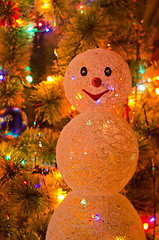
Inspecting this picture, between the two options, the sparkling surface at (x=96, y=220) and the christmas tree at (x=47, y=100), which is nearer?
the sparkling surface at (x=96, y=220)

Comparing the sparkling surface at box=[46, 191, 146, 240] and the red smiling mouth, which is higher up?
the red smiling mouth

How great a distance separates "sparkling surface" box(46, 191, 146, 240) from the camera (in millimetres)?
463

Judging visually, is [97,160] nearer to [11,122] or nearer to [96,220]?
[96,220]

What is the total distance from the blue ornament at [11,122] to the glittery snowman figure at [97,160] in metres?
0.14

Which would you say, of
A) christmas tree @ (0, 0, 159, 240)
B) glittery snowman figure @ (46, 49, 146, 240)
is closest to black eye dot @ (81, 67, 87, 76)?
glittery snowman figure @ (46, 49, 146, 240)

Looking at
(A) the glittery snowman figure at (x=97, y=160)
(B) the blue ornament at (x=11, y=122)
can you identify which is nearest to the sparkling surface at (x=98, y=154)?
(A) the glittery snowman figure at (x=97, y=160)

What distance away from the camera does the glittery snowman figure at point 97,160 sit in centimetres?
47

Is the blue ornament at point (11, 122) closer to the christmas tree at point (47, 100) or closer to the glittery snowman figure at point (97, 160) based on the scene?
the christmas tree at point (47, 100)

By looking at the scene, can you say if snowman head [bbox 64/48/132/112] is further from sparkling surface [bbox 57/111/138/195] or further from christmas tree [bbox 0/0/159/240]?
christmas tree [bbox 0/0/159/240]

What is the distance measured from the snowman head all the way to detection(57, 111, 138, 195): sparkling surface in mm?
36

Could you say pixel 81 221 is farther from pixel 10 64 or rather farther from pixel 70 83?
pixel 10 64

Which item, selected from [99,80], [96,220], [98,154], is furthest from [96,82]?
[96,220]

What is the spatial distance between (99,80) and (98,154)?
5.5 inches

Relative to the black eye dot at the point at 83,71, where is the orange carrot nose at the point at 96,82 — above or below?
below
